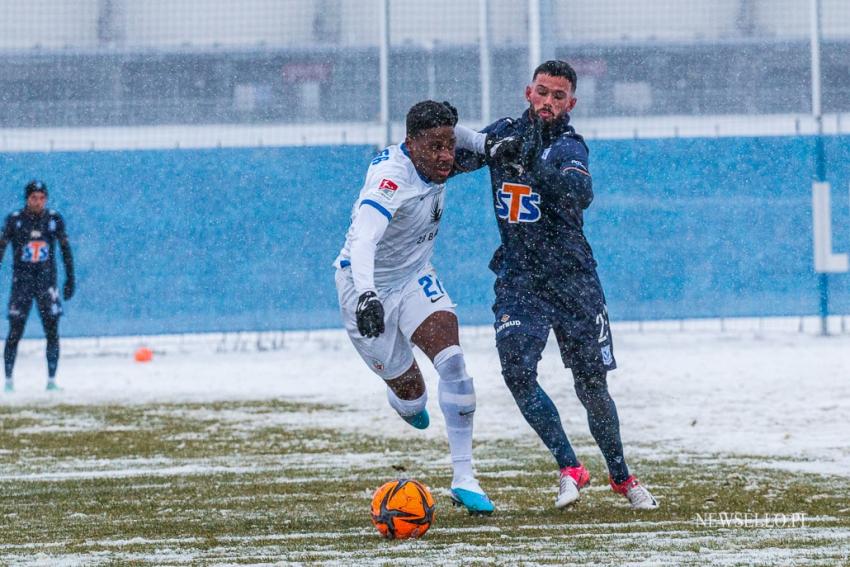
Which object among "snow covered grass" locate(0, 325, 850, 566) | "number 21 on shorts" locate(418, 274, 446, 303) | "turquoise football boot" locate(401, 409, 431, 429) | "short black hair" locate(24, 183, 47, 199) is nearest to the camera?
"snow covered grass" locate(0, 325, 850, 566)

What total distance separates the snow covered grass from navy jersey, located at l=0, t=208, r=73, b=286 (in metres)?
1.10

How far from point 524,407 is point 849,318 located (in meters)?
11.0

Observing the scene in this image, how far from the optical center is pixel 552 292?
6.57m

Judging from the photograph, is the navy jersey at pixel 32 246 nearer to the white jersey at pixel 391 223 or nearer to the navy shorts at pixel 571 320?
the white jersey at pixel 391 223

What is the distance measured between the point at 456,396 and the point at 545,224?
34.5 inches

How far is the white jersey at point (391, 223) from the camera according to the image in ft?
20.3

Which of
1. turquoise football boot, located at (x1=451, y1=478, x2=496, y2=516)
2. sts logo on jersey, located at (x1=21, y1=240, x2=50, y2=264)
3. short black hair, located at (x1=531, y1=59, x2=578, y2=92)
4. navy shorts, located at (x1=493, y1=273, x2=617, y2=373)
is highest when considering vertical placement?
short black hair, located at (x1=531, y1=59, x2=578, y2=92)

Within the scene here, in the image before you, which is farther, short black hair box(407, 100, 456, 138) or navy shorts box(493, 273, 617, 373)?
navy shorts box(493, 273, 617, 373)

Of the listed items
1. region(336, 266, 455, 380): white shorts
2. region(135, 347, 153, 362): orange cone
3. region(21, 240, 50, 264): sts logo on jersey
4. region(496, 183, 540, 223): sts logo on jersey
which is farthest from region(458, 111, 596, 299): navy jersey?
region(135, 347, 153, 362): orange cone

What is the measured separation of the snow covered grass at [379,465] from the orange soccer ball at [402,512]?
0.09 metres

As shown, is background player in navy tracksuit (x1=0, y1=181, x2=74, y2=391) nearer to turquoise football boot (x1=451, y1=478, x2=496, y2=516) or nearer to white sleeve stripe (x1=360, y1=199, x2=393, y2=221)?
white sleeve stripe (x1=360, y1=199, x2=393, y2=221)

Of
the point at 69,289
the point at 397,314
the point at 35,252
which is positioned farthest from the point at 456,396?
the point at 35,252

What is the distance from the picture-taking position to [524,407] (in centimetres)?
657

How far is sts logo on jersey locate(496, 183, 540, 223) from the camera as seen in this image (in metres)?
6.53
